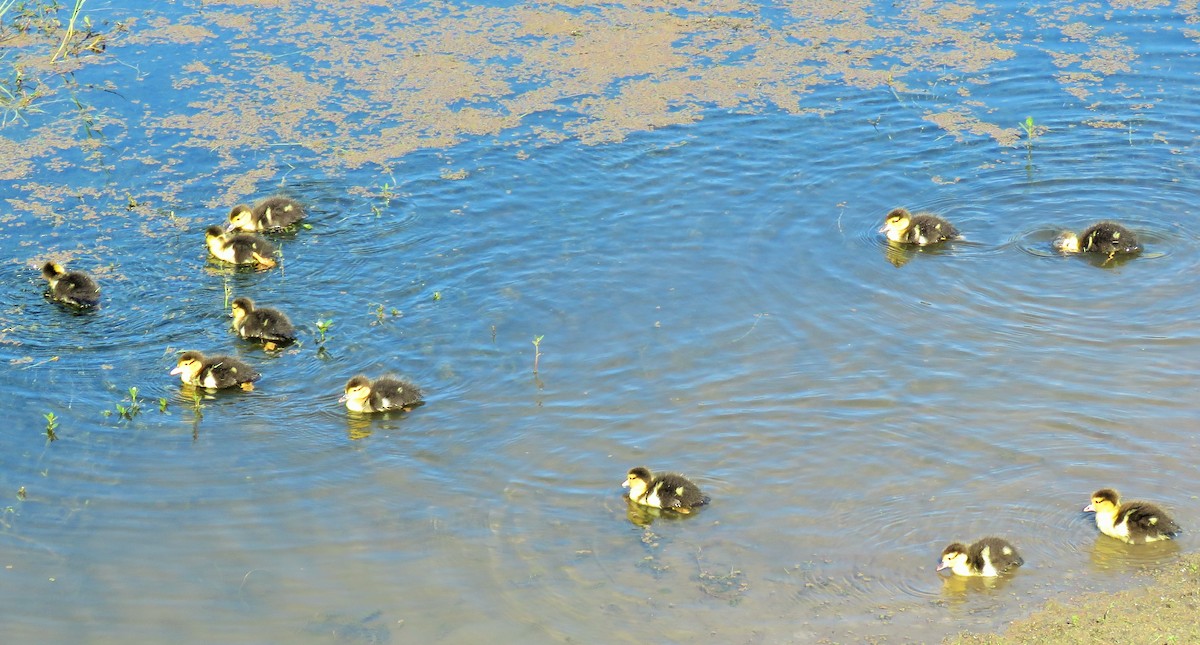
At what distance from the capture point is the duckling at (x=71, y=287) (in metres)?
8.39

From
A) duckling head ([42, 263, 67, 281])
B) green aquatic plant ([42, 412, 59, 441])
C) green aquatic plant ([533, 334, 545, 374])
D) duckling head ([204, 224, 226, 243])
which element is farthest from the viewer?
duckling head ([204, 224, 226, 243])

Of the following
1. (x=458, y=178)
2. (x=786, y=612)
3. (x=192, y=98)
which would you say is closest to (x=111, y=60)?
(x=192, y=98)

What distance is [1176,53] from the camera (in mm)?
11852

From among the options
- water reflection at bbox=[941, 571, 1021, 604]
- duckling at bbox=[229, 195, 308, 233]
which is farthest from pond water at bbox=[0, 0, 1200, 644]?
duckling at bbox=[229, 195, 308, 233]

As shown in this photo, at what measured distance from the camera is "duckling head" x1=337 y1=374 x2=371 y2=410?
7.49 meters

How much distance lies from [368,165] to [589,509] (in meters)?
4.59

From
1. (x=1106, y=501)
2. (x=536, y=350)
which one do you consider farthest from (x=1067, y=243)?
(x=536, y=350)

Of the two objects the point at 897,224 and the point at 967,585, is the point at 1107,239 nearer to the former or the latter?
the point at 897,224

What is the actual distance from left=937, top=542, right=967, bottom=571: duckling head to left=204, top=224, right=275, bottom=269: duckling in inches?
201

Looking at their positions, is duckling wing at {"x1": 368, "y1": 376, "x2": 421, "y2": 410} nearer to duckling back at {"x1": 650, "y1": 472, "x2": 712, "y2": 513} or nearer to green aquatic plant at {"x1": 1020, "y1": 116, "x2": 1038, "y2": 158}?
duckling back at {"x1": 650, "y1": 472, "x2": 712, "y2": 513}

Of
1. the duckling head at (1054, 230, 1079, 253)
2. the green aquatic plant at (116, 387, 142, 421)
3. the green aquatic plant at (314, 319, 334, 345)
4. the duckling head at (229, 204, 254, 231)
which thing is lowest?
the green aquatic plant at (116, 387, 142, 421)

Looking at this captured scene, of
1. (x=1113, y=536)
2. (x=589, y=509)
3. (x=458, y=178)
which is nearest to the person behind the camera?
(x=1113, y=536)

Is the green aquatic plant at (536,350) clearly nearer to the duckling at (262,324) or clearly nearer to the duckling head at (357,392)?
the duckling head at (357,392)

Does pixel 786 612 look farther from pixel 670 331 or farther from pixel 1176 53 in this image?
pixel 1176 53
